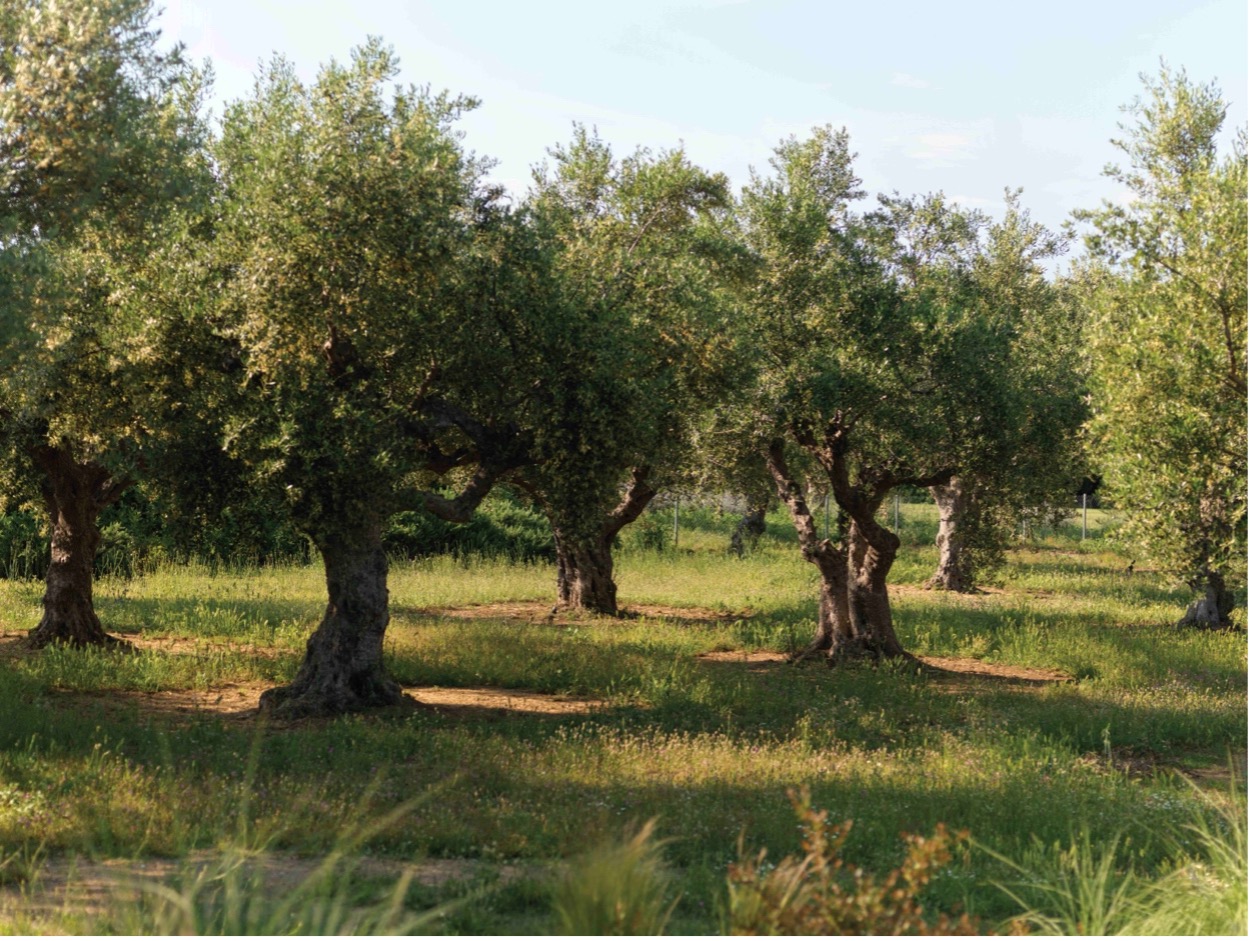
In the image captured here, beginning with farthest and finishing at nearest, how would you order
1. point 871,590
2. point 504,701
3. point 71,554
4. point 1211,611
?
point 1211,611, point 871,590, point 71,554, point 504,701

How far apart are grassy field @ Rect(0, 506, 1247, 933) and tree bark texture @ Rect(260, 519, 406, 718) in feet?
2.55

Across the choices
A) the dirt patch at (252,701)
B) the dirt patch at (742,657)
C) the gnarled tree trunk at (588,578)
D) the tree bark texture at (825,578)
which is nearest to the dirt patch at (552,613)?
the gnarled tree trunk at (588,578)

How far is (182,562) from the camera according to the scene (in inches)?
1441

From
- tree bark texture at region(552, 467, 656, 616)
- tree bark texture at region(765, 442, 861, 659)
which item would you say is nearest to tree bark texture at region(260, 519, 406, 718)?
tree bark texture at region(765, 442, 861, 659)

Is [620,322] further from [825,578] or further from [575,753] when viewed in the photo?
[825,578]

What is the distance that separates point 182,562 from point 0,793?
86.8 feet

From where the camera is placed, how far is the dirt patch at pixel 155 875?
823 centimetres

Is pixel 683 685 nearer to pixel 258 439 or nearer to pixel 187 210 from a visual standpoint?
pixel 258 439

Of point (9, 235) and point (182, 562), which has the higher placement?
point (9, 235)

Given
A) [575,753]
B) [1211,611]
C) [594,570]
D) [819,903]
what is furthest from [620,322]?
[1211,611]

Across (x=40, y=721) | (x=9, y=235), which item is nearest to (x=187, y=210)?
(x=9, y=235)

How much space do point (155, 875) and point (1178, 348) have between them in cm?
1417

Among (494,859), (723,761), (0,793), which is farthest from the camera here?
(723,761)

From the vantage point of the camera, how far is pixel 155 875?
29.3ft
